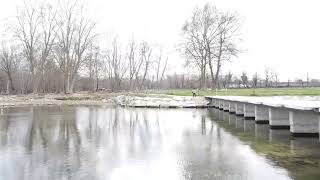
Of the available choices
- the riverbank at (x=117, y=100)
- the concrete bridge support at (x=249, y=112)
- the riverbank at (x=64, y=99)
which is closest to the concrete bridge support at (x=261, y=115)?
the concrete bridge support at (x=249, y=112)

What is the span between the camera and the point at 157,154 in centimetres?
1159

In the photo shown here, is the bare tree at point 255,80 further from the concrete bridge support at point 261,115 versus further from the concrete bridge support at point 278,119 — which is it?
the concrete bridge support at point 278,119

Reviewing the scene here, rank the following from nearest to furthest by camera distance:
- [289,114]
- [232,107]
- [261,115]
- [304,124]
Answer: [304,124] → [289,114] → [261,115] → [232,107]

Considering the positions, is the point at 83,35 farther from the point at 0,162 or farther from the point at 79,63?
the point at 0,162

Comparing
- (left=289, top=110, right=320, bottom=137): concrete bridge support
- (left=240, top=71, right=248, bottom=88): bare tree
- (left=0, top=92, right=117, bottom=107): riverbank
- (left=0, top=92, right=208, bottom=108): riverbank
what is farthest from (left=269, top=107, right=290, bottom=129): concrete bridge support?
(left=240, top=71, right=248, bottom=88): bare tree

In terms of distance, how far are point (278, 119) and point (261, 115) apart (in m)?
2.86

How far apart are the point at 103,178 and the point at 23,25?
175ft

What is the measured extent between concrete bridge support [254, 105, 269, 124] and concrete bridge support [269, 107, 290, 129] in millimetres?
2523

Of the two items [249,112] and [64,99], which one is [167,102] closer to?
[249,112]

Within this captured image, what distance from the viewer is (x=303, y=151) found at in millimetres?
11734

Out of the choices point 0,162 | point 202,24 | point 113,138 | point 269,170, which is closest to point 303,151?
point 269,170

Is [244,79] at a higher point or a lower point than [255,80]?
higher

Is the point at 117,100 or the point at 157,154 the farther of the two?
the point at 117,100

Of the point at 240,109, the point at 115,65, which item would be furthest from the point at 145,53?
the point at 240,109
